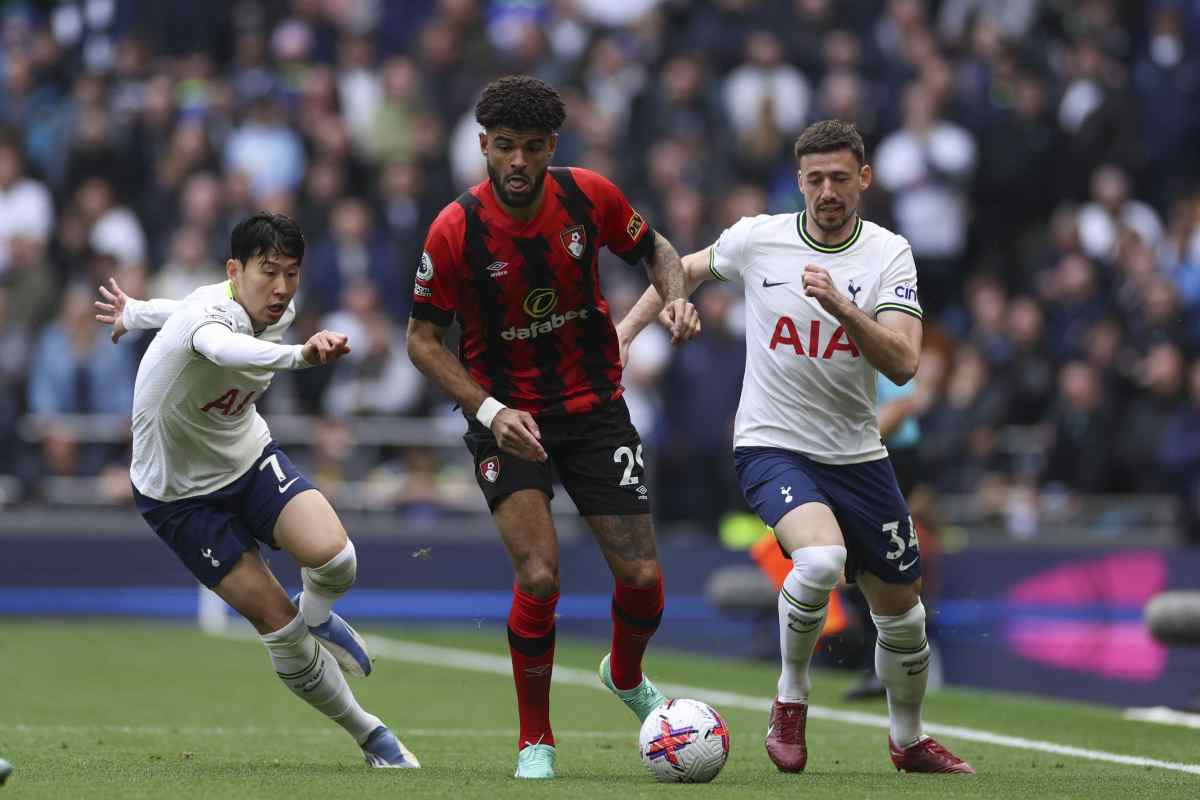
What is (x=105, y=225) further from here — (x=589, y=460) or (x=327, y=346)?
(x=327, y=346)

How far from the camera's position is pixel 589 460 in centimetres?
869

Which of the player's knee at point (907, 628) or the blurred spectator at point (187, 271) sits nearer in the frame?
the player's knee at point (907, 628)

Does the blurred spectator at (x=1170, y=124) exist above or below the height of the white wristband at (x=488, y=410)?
above

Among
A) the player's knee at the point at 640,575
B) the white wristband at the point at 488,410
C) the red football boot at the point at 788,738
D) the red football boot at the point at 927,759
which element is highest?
the white wristband at the point at 488,410

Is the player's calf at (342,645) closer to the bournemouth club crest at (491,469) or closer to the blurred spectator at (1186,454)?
the bournemouth club crest at (491,469)

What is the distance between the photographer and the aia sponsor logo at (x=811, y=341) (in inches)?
354

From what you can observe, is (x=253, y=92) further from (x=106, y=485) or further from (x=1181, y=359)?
(x=1181, y=359)

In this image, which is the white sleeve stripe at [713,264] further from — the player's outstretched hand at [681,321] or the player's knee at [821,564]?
the player's knee at [821,564]

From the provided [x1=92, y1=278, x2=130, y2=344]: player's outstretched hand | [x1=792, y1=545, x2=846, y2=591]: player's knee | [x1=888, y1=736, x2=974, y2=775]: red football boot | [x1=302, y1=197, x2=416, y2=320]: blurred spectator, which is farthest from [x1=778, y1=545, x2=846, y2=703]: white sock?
[x1=302, y1=197, x2=416, y2=320]: blurred spectator

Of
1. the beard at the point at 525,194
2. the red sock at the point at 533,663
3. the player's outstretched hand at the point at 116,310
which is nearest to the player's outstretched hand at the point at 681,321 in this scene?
the beard at the point at 525,194

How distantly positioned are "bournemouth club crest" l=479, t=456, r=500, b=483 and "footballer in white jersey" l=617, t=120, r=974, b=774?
86cm

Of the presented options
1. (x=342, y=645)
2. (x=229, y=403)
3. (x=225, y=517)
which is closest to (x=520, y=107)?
(x=229, y=403)

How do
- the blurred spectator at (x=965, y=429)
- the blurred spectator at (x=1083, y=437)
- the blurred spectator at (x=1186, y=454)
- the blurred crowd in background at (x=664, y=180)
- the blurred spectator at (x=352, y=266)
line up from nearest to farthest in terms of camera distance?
the blurred spectator at (x=1186, y=454) → the blurred spectator at (x=1083, y=437) → the blurred spectator at (x=965, y=429) → the blurred crowd in background at (x=664, y=180) → the blurred spectator at (x=352, y=266)

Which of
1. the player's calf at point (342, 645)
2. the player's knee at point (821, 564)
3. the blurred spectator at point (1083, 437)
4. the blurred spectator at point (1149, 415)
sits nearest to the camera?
the player's knee at point (821, 564)
